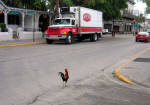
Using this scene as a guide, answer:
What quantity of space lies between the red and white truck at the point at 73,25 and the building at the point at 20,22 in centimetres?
265

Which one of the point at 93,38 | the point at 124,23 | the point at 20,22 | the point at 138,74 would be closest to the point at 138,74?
the point at 138,74

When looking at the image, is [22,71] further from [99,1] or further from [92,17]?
[99,1]

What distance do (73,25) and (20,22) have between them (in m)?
11.5

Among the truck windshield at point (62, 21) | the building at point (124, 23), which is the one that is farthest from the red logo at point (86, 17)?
the building at point (124, 23)

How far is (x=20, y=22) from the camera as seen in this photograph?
33062 millimetres

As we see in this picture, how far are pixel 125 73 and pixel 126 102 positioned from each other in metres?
3.53

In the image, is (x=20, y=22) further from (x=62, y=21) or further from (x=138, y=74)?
(x=138, y=74)

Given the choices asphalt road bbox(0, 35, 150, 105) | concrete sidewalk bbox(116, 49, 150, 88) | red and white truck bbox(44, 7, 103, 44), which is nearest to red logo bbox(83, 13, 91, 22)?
red and white truck bbox(44, 7, 103, 44)

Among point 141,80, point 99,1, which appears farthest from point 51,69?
point 99,1

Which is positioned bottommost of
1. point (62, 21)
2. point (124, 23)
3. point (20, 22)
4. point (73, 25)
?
point (73, 25)

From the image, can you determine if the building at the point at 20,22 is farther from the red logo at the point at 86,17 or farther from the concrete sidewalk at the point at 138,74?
the concrete sidewalk at the point at 138,74

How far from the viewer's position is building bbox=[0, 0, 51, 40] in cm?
2598

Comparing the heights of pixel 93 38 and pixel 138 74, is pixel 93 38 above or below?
above

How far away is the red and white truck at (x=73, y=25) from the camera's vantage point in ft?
76.5
